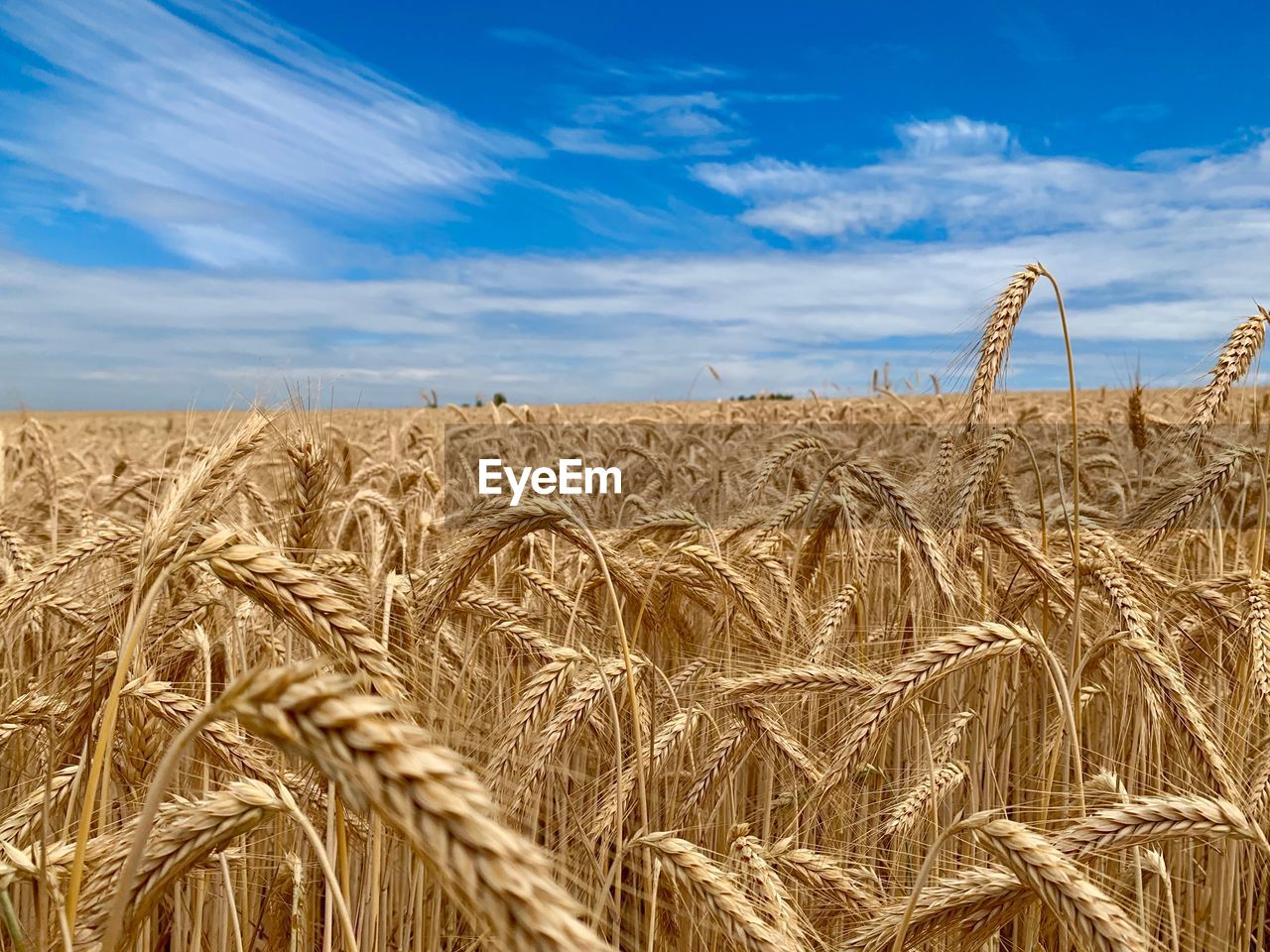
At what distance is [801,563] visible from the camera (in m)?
3.94

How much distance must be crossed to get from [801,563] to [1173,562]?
2381 mm

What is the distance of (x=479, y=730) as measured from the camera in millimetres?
3014

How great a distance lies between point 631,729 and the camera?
9.68 ft

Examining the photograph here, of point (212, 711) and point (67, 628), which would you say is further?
point (67, 628)

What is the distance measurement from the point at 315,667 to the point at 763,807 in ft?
8.18

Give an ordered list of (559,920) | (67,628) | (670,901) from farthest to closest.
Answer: (67,628) < (670,901) < (559,920)

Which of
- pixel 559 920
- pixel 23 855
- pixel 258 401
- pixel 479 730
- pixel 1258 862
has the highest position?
pixel 258 401

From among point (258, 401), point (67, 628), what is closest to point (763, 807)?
point (258, 401)

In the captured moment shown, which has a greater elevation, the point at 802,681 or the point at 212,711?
the point at 212,711

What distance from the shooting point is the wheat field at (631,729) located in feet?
4.38

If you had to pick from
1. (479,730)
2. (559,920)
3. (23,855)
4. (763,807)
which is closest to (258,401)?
(23,855)

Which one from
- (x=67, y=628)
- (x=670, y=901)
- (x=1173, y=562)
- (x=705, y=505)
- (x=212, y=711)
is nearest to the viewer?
(x=212, y=711)

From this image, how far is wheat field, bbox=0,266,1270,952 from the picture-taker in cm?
134

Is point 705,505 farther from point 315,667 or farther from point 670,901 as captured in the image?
point 315,667
